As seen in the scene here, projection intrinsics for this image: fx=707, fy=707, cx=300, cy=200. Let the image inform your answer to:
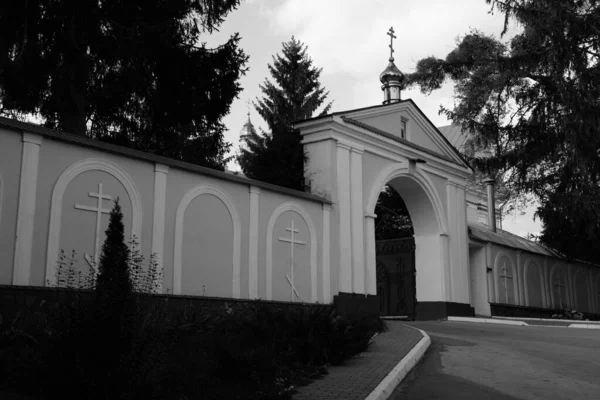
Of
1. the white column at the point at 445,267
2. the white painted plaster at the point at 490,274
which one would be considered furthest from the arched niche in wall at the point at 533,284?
the white column at the point at 445,267

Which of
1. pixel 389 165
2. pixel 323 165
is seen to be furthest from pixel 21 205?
pixel 389 165

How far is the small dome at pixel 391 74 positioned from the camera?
26.5m

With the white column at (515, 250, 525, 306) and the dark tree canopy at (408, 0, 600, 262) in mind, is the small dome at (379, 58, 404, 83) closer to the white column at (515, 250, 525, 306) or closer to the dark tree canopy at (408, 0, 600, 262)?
the dark tree canopy at (408, 0, 600, 262)

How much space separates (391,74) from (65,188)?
16.7 m

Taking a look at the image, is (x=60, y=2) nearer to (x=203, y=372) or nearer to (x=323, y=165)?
(x=323, y=165)

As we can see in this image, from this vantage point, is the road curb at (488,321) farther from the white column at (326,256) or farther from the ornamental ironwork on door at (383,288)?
the white column at (326,256)

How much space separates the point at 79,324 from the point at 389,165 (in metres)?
15.9

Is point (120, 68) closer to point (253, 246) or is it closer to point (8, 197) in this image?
point (253, 246)

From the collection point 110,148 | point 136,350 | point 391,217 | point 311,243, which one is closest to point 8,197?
point 110,148

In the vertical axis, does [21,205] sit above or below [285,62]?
below

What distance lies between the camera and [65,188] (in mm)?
12367

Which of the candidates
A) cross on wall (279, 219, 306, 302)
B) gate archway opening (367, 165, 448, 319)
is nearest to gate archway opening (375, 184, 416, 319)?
gate archway opening (367, 165, 448, 319)

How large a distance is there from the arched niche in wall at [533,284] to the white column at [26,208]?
70.6 feet

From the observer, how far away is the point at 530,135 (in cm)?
2520
